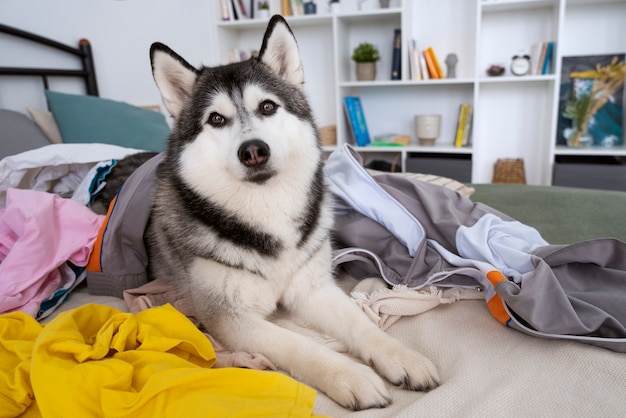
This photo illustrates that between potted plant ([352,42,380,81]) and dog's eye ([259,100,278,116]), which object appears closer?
dog's eye ([259,100,278,116])

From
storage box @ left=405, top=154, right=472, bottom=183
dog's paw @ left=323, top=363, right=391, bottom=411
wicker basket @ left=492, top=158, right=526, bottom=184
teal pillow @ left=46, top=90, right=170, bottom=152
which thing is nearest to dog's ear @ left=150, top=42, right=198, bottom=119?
dog's paw @ left=323, top=363, right=391, bottom=411

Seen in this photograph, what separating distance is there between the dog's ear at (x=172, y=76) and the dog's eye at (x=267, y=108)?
0.24 m

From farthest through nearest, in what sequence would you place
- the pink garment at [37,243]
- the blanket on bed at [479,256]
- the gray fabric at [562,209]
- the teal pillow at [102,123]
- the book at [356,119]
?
the book at [356,119]
the teal pillow at [102,123]
the gray fabric at [562,209]
the pink garment at [37,243]
the blanket on bed at [479,256]

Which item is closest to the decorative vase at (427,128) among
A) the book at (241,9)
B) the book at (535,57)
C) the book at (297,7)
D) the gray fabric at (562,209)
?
the book at (535,57)

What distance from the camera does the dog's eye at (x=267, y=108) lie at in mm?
1196

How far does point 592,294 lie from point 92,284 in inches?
57.2

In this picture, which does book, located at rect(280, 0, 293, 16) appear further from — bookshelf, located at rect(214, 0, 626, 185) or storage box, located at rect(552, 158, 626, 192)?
storage box, located at rect(552, 158, 626, 192)

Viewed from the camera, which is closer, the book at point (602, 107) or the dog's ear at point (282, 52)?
the dog's ear at point (282, 52)

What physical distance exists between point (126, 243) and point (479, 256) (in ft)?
3.71

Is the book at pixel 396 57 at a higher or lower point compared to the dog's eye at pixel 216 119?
higher

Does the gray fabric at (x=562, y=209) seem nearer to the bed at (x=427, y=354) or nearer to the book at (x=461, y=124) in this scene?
the bed at (x=427, y=354)

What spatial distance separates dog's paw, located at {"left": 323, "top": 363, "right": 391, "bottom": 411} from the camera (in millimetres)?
828

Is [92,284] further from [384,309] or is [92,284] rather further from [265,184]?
[384,309]

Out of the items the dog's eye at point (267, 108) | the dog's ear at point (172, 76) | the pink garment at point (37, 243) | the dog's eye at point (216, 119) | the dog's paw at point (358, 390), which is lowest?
the dog's paw at point (358, 390)
